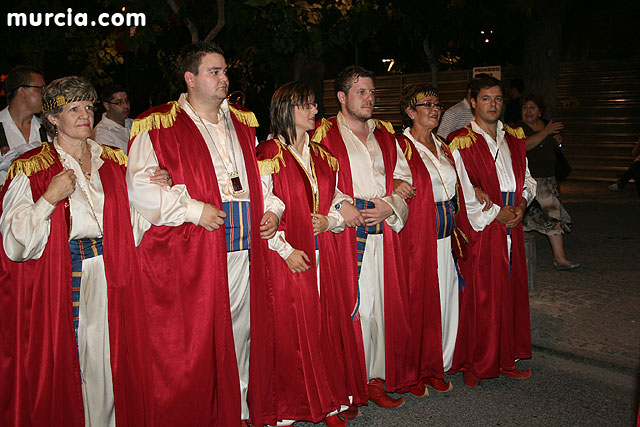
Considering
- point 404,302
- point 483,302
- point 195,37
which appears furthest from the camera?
point 195,37

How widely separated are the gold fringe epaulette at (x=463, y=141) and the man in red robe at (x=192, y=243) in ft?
5.54

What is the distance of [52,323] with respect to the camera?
3412 mm

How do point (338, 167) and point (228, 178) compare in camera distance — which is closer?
point (228, 178)

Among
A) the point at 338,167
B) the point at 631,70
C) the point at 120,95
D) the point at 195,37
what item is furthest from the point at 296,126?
the point at 631,70

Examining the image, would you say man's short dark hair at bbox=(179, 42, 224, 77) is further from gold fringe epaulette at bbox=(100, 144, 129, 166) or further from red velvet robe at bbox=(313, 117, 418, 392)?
red velvet robe at bbox=(313, 117, 418, 392)

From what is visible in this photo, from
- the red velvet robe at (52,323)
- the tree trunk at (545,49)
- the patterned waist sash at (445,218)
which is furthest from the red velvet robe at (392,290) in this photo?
the tree trunk at (545,49)

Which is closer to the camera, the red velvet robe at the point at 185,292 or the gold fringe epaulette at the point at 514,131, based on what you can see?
the red velvet robe at the point at 185,292

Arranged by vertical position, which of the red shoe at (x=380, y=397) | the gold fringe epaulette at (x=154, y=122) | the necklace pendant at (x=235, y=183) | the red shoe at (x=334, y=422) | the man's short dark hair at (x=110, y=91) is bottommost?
the red shoe at (x=334, y=422)

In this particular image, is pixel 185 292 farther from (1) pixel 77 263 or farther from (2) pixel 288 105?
(2) pixel 288 105

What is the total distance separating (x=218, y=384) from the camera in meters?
3.71

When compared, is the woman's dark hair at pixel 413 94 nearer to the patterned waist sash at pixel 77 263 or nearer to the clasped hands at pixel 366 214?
the clasped hands at pixel 366 214

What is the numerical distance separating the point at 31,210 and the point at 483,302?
3034 millimetres

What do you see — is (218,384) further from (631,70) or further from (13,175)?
(631,70)

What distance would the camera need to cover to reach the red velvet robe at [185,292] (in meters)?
3.61
